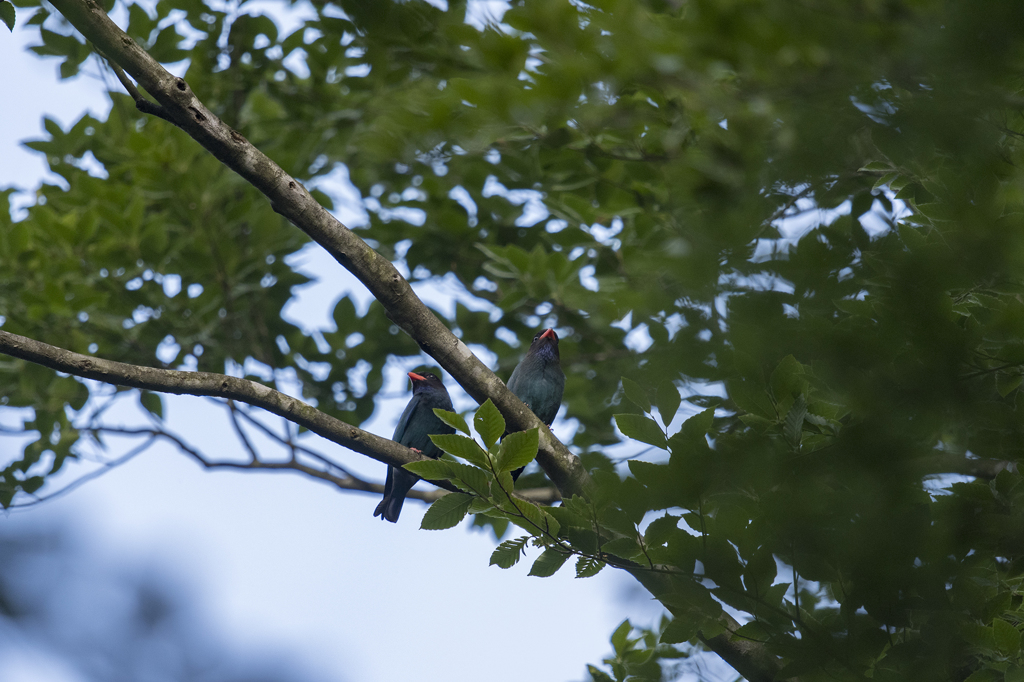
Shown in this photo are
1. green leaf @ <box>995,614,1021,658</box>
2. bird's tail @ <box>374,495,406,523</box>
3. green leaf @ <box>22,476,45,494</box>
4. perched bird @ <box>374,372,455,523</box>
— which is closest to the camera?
green leaf @ <box>995,614,1021,658</box>

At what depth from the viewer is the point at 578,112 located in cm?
177

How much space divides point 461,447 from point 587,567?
0.70 meters

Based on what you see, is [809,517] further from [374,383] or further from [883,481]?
[374,383]

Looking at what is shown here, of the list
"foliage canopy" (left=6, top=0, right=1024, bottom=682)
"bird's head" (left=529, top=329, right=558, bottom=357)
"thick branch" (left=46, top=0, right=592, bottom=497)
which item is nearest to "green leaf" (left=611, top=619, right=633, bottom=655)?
"foliage canopy" (left=6, top=0, right=1024, bottom=682)

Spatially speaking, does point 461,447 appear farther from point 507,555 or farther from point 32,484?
point 32,484

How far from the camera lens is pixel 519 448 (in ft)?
8.57

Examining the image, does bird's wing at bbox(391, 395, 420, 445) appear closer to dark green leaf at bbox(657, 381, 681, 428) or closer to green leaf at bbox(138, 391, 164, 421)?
green leaf at bbox(138, 391, 164, 421)

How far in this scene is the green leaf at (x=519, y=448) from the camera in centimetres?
258

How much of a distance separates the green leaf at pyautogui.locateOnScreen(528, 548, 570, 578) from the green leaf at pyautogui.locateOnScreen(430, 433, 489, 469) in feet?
1.90

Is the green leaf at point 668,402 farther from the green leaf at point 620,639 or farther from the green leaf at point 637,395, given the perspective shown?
the green leaf at point 620,639

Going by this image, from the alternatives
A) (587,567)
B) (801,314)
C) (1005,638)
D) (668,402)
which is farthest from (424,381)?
(801,314)

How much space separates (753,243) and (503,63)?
2.53ft

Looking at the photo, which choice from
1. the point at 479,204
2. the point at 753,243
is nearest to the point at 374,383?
the point at 479,204

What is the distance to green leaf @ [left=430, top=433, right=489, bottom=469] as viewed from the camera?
2.58m
